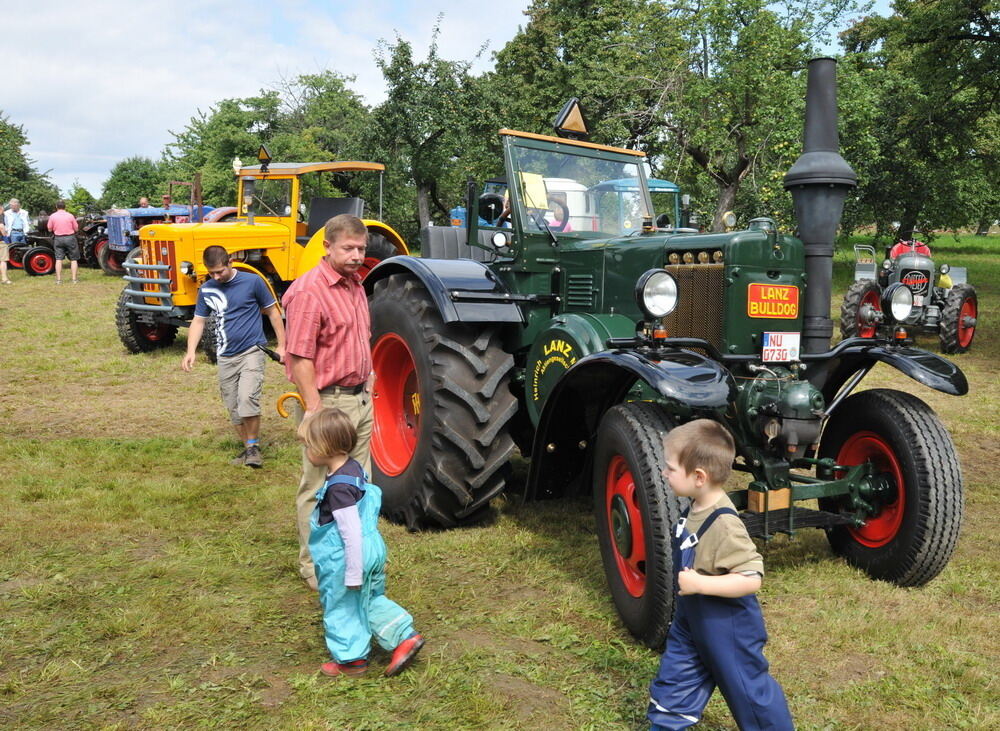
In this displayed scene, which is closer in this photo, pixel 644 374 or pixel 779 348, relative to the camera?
pixel 644 374

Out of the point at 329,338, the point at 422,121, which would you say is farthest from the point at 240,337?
the point at 422,121

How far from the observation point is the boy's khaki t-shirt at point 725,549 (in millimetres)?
2357

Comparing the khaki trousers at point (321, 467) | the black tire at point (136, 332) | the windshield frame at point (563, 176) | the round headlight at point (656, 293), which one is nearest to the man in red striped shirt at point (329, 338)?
the khaki trousers at point (321, 467)

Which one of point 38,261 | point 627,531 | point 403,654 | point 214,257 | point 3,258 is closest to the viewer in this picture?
point 403,654

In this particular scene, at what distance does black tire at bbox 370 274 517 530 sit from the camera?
14.8 feet

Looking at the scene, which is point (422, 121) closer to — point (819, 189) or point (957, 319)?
point (957, 319)

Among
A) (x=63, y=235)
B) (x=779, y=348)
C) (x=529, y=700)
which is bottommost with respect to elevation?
(x=529, y=700)

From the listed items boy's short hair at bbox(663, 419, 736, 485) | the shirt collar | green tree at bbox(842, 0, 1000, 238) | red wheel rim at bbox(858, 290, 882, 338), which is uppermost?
green tree at bbox(842, 0, 1000, 238)

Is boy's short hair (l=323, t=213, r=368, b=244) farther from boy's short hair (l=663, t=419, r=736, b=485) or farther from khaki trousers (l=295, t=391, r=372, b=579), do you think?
boy's short hair (l=663, t=419, r=736, b=485)

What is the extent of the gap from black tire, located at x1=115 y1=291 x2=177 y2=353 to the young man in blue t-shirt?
17.2 feet

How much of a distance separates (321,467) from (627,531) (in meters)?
1.35

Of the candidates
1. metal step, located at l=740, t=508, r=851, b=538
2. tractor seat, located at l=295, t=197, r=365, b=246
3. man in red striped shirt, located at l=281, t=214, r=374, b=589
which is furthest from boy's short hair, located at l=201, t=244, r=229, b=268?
tractor seat, located at l=295, t=197, r=365, b=246

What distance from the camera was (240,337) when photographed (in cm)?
594

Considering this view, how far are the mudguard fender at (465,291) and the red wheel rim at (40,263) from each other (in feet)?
57.8
